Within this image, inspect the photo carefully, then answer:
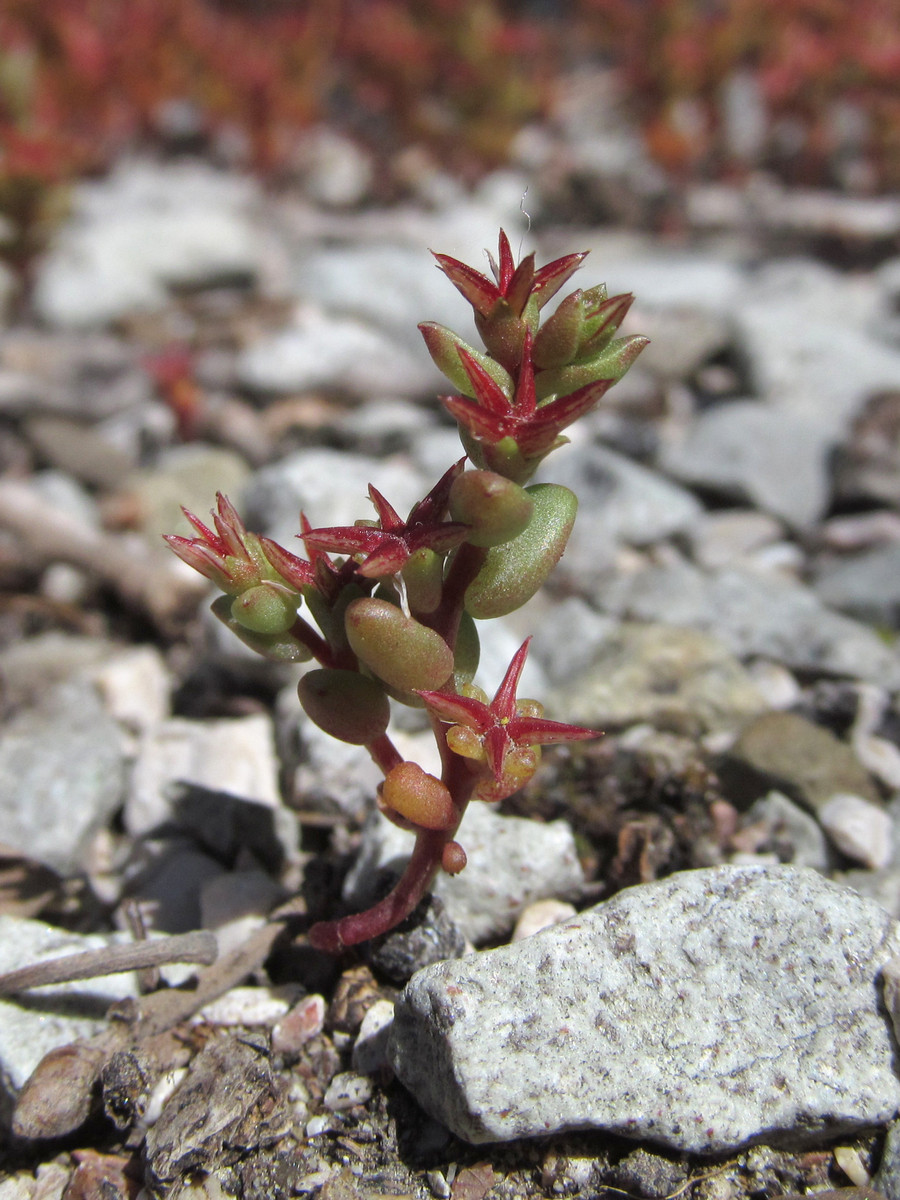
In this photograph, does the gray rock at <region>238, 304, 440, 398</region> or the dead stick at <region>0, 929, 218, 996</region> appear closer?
the dead stick at <region>0, 929, 218, 996</region>

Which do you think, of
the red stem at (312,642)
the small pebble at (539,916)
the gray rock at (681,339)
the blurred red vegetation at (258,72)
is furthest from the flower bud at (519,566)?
the blurred red vegetation at (258,72)

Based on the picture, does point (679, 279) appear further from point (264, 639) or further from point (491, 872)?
point (264, 639)

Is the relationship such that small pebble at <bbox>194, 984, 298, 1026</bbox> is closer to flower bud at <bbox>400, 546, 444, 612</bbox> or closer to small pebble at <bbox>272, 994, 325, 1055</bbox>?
small pebble at <bbox>272, 994, 325, 1055</bbox>

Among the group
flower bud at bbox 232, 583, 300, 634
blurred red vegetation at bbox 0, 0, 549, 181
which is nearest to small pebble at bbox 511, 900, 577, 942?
flower bud at bbox 232, 583, 300, 634

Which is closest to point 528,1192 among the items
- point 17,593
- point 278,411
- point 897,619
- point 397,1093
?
point 397,1093

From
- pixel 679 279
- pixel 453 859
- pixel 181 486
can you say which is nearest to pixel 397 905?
pixel 453 859

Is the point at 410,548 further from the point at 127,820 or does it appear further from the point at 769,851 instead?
the point at 127,820
